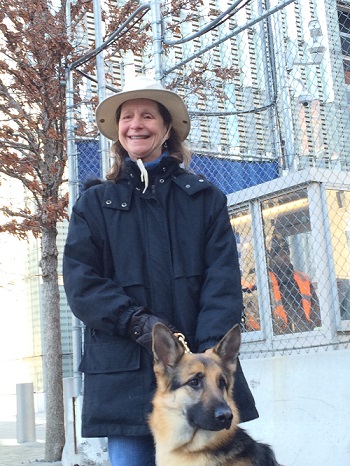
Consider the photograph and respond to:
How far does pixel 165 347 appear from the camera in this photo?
112 inches

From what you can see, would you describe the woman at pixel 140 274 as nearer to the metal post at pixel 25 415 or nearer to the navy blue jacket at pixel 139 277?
the navy blue jacket at pixel 139 277

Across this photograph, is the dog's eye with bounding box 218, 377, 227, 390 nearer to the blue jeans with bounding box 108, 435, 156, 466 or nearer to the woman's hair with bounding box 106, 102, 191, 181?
the blue jeans with bounding box 108, 435, 156, 466

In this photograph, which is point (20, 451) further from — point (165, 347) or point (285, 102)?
point (165, 347)

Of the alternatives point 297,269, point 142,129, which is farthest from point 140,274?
point 297,269

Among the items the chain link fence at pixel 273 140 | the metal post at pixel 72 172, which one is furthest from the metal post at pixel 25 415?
the chain link fence at pixel 273 140

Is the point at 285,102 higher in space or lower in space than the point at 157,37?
higher

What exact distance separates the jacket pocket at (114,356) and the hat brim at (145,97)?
3.60 feet

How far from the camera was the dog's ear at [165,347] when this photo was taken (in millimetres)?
2738

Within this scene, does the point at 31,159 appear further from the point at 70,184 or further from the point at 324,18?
the point at 324,18

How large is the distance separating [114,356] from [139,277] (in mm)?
344

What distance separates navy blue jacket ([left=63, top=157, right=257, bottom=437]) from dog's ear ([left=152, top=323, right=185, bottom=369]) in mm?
69

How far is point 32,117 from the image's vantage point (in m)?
9.98

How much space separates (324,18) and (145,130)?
1082 centimetres

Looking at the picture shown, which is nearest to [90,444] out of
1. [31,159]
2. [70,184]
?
[70,184]
